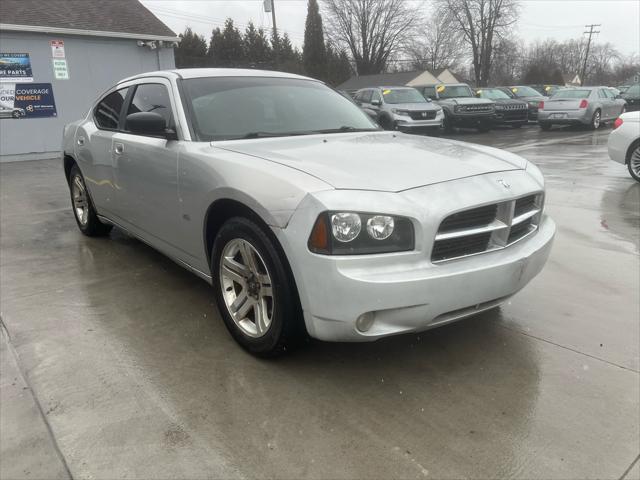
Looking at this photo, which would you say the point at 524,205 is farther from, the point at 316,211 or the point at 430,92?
the point at 430,92

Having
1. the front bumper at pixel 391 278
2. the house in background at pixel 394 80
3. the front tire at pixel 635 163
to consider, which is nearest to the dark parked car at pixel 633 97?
the front tire at pixel 635 163

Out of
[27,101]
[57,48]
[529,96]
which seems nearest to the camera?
[27,101]

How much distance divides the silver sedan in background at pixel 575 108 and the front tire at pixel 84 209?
1638 centimetres

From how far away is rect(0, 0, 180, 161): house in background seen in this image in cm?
1282

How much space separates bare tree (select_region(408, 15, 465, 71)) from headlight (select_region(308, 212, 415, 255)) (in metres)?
59.0

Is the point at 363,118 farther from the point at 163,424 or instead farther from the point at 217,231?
the point at 163,424

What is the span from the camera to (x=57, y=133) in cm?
1384

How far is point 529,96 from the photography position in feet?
74.2

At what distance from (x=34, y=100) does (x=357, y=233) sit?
1368 centimetres

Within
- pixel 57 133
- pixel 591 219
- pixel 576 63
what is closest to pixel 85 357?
pixel 591 219

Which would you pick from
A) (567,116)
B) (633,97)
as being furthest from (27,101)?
→ (633,97)

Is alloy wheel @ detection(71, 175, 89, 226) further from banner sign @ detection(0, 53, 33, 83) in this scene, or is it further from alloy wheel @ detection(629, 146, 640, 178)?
banner sign @ detection(0, 53, 33, 83)

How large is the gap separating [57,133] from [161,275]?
1151cm

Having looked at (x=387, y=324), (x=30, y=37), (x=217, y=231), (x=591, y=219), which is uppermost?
(x=30, y=37)
